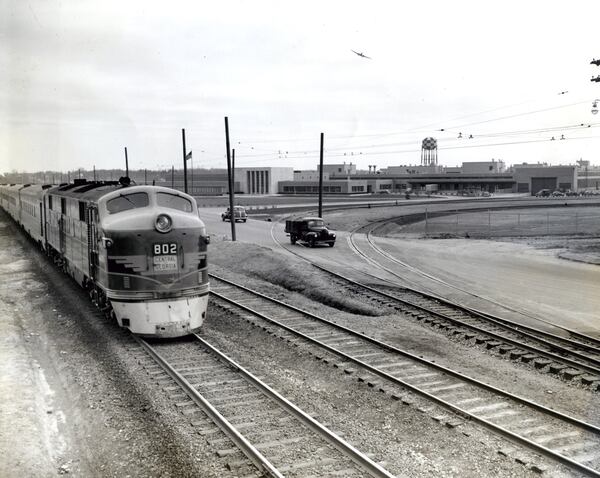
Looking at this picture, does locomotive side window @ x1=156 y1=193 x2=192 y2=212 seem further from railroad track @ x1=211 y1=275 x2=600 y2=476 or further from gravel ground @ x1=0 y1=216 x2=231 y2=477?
railroad track @ x1=211 y1=275 x2=600 y2=476

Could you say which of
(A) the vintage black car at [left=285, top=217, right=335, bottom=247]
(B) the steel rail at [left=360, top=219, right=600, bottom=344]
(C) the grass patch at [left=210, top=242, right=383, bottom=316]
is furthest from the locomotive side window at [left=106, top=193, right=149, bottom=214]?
(A) the vintage black car at [left=285, top=217, right=335, bottom=247]

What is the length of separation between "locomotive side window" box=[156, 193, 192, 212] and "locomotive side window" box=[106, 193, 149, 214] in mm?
339

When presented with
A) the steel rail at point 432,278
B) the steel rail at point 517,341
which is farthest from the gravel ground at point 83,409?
the steel rail at point 432,278

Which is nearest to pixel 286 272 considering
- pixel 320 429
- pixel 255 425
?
pixel 255 425

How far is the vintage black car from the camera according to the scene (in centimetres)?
3588

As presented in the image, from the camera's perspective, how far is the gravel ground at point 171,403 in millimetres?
8203

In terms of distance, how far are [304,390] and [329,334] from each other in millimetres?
4229

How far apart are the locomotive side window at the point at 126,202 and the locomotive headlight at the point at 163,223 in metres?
0.81

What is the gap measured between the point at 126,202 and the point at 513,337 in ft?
34.1

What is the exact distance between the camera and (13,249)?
33.8 m

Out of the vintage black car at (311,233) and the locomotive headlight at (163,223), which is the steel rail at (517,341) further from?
the vintage black car at (311,233)

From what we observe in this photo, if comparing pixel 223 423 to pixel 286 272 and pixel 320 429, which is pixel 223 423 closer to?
pixel 320 429

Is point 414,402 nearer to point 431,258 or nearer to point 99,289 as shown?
point 99,289

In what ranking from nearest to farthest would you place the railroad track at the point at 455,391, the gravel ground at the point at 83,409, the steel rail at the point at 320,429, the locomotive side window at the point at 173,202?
the steel rail at the point at 320,429, the gravel ground at the point at 83,409, the railroad track at the point at 455,391, the locomotive side window at the point at 173,202
